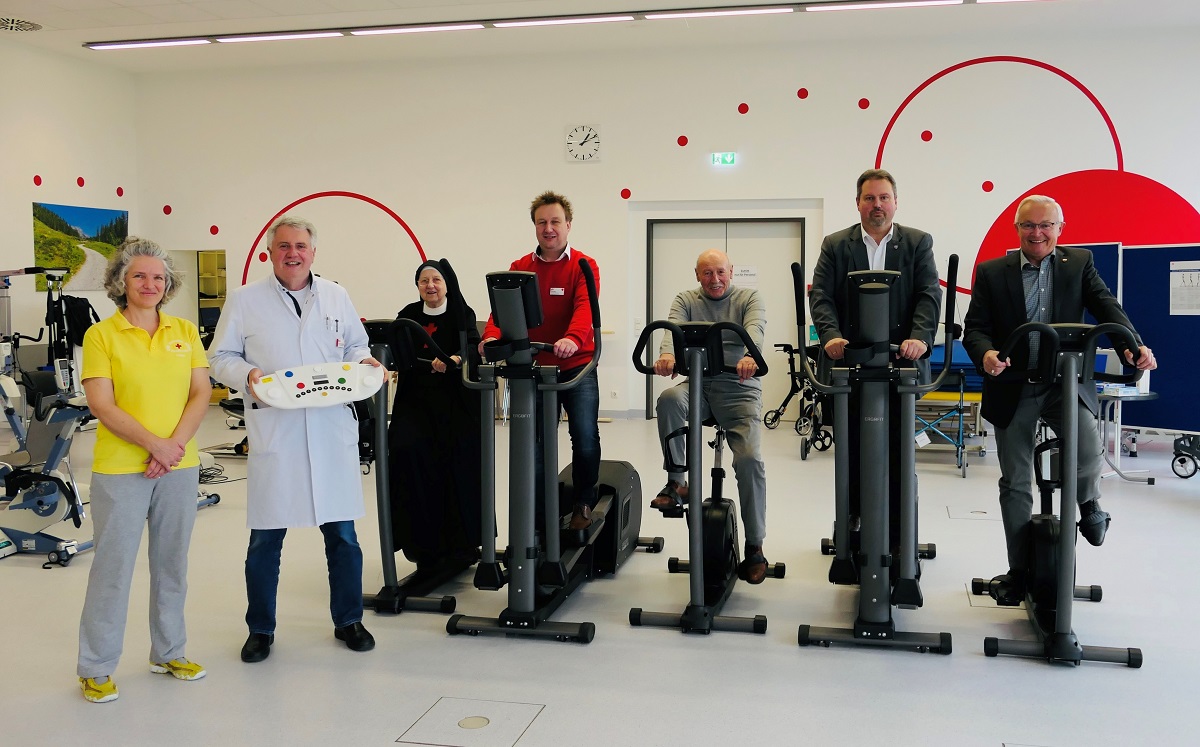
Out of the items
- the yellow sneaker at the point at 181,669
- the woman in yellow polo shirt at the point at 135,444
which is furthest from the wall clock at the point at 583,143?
the yellow sneaker at the point at 181,669

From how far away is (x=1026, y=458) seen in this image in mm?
3930

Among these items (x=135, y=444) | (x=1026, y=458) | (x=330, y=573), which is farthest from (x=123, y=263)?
(x=1026, y=458)

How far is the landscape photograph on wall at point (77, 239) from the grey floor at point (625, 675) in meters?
6.86

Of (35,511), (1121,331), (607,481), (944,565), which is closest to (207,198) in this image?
(35,511)

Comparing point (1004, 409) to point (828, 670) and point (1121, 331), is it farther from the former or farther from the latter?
point (828, 670)

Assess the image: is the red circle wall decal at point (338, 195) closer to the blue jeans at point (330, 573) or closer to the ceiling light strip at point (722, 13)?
the ceiling light strip at point (722, 13)

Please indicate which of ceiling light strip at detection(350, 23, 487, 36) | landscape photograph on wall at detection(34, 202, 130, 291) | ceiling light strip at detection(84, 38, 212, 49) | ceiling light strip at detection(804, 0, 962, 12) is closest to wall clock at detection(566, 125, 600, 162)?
ceiling light strip at detection(350, 23, 487, 36)

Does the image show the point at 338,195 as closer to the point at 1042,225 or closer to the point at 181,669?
the point at 181,669

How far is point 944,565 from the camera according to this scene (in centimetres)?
486

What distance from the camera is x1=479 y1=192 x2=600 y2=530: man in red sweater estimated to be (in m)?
4.19

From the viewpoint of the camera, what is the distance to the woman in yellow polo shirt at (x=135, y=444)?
10.3ft

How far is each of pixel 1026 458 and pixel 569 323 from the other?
6.50 feet

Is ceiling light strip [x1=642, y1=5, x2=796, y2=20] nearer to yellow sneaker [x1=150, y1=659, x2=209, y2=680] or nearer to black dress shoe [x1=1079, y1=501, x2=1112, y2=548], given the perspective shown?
black dress shoe [x1=1079, y1=501, x2=1112, y2=548]

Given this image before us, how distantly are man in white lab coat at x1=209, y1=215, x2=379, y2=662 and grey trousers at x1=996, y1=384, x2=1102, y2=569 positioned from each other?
8.31 ft
